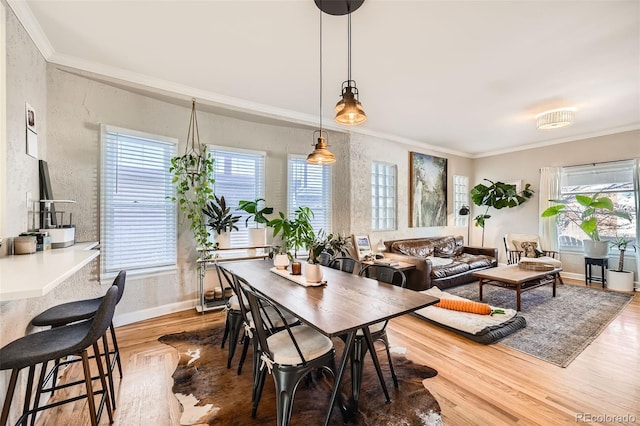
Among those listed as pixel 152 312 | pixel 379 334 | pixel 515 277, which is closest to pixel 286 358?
pixel 379 334

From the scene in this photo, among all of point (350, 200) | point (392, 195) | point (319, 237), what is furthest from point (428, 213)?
point (319, 237)

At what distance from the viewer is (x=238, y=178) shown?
4109 mm

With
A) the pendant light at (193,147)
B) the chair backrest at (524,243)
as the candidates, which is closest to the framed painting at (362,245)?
the pendant light at (193,147)

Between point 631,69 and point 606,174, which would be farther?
point 606,174

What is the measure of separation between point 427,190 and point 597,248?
10.2 ft

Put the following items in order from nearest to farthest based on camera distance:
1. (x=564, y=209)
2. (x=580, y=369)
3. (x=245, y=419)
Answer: (x=245, y=419) → (x=580, y=369) → (x=564, y=209)

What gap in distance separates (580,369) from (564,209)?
4.60 metres

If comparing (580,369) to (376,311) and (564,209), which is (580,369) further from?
(564,209)

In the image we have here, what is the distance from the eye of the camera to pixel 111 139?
10.5ft

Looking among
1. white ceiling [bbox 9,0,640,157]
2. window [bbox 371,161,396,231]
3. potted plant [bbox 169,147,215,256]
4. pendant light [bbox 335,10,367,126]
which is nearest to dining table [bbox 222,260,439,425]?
pendant light [bbox 335,10,367,126]

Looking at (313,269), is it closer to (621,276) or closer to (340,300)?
(340,300)

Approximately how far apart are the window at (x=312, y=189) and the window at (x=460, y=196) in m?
3.87

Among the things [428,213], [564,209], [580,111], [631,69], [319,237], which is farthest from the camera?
[428,213]

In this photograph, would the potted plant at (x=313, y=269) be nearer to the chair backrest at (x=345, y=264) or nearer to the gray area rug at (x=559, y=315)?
the chair backrest at (x=345, y=264)
